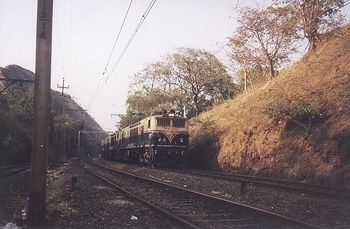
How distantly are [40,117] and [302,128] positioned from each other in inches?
539

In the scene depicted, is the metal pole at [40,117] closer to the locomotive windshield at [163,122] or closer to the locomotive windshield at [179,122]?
the locomotive windshield at [163,122]

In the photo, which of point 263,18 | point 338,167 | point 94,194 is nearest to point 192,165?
point 263,18

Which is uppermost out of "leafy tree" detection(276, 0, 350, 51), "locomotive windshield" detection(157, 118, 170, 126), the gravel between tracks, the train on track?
"leafy tree" detection(276, 0, 350, 51)

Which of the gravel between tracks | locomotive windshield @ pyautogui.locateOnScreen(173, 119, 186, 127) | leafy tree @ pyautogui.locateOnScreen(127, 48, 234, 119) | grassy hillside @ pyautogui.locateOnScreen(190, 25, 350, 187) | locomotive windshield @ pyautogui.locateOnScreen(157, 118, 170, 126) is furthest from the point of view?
leafy tree @ pyautogui.locateOnScreen(127, 48, 234, 119)

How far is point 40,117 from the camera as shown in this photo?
7.19 m

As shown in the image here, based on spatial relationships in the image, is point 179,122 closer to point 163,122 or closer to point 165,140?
point 163,122

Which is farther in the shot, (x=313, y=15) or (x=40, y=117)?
(x=313, y=15)

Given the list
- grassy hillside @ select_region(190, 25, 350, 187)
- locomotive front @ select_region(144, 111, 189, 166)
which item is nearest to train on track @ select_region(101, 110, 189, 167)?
locomotive front @ select_region(144, 111, 189, 166)

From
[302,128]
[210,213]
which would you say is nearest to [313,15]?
[302,128]

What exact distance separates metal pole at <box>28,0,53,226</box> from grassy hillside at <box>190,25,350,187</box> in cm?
1045

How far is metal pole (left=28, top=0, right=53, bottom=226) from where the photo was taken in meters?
7.12

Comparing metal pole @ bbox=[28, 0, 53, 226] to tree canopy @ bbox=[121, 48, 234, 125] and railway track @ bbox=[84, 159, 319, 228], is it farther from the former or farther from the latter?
tree canopy @ bbox=[121, 48, 234, 125]

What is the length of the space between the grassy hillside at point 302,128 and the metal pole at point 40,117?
10.5 m

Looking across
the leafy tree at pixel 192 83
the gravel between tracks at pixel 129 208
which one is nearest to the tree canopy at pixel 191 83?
the leafy tree at pixel 192 83
